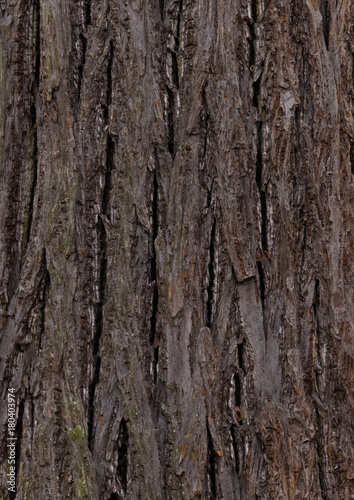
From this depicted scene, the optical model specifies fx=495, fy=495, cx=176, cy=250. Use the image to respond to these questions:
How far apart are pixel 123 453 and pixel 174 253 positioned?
623 millimetres

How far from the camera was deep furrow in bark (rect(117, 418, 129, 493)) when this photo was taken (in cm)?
148

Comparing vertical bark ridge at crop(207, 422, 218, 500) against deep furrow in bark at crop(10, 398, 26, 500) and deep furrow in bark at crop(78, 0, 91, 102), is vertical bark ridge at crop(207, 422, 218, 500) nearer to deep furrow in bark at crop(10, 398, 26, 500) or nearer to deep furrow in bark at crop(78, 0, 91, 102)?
deep furrow in bark at crop(10, 398, 26, 500)

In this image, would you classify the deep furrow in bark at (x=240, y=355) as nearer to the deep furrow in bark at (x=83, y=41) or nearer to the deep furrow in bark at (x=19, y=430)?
the deep furrow in bark at (x=19, y=430)

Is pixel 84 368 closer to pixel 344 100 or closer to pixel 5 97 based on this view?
pixel 5 97

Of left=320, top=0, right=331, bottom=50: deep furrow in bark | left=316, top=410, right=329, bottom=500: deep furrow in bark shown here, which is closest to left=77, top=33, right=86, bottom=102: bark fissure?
left=320, top=0, right=331, bottom=50: deep furrow in bark

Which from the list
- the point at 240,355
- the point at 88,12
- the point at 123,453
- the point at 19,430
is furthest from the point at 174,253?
the point at 88,12

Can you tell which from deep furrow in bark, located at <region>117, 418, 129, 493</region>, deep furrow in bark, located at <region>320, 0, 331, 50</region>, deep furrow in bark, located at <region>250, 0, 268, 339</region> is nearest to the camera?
deep furrow in bark, located at <region>117, 418, 129, 493</region>

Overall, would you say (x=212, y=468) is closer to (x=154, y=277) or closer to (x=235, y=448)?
(x=235, y=448)

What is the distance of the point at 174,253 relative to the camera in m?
1.52

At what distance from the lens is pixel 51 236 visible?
1548 mm

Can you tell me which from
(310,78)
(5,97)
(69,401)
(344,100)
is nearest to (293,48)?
(310,78)

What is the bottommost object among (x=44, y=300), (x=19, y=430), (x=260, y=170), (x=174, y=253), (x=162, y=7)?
(x=19, y=430)

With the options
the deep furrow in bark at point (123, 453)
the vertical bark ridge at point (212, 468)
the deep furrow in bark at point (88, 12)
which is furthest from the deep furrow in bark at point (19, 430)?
the deep furrow in bark at point (88, 12)

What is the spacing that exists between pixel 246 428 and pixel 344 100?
1126 mm
